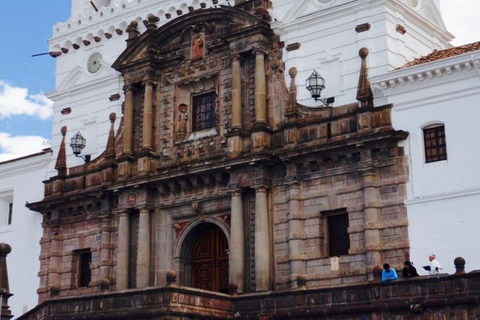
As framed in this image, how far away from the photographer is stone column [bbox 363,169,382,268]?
94.4 feet

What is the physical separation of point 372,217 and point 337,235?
1982 mm

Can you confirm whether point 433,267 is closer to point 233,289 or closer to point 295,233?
point 295,233

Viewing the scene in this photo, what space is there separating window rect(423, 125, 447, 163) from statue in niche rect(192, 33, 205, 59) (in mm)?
10796

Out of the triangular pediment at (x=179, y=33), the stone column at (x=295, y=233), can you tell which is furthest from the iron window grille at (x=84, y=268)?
the stone column at (x=295, y=233)

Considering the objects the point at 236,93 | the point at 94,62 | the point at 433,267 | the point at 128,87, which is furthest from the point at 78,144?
the point at 433,267

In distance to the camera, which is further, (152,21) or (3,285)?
(152,21)

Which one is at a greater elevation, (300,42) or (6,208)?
A: (300,42)

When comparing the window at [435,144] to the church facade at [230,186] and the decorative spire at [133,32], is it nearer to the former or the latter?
the church facade at [230,186]

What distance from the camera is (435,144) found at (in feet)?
95.5

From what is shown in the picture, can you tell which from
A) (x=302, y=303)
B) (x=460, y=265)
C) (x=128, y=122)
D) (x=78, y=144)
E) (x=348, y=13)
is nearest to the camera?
(x=460, y=265)

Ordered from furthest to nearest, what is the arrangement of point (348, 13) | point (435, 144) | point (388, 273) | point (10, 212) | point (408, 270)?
point (10, 212) → point (348, 13) → point (435, 144) → point (408, 270) → point (388, 273)

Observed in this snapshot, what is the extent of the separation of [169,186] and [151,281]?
3.84 m

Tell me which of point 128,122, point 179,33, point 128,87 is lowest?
point 128,122

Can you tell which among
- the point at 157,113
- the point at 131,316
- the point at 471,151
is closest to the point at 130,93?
the point at 157,113
